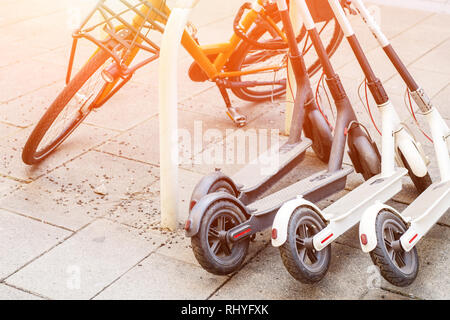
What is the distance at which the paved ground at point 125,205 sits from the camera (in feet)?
11.3

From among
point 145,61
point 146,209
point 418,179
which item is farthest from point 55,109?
point 418,179

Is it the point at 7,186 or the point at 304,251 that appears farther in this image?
the point at 7,186

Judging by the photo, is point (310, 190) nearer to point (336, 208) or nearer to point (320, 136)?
point (336, 208)

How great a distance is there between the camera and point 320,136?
451 centimetres

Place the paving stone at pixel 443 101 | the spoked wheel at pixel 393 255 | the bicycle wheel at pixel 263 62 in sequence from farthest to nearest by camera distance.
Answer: the paving stone at pixel 443 101
the bicycle wheel at pixel 263 62
the spoked wheel at pixel 393 255

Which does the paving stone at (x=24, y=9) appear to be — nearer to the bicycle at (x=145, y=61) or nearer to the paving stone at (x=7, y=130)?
the paving stone at (x=7, y=130)

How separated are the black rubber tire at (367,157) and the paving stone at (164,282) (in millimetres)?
1100

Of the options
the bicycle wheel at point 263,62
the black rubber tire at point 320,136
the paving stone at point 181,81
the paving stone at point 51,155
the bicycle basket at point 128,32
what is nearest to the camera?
the bicycle basket at point 128,32

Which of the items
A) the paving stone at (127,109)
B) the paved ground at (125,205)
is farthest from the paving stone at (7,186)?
the paving stone at (127,109)

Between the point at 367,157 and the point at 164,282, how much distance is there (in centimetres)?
135

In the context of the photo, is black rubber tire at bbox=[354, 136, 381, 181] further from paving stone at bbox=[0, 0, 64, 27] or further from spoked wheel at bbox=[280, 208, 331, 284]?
paving stone at bbox=[0, 0, 64, 27]

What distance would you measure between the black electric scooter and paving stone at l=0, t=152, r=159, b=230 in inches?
28.9

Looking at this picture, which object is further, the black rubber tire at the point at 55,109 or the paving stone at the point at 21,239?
the black rubber tire at the point at 55,109

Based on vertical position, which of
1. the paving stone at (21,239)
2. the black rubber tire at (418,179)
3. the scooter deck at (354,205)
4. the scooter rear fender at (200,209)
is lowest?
the paving stone at (21,239)
